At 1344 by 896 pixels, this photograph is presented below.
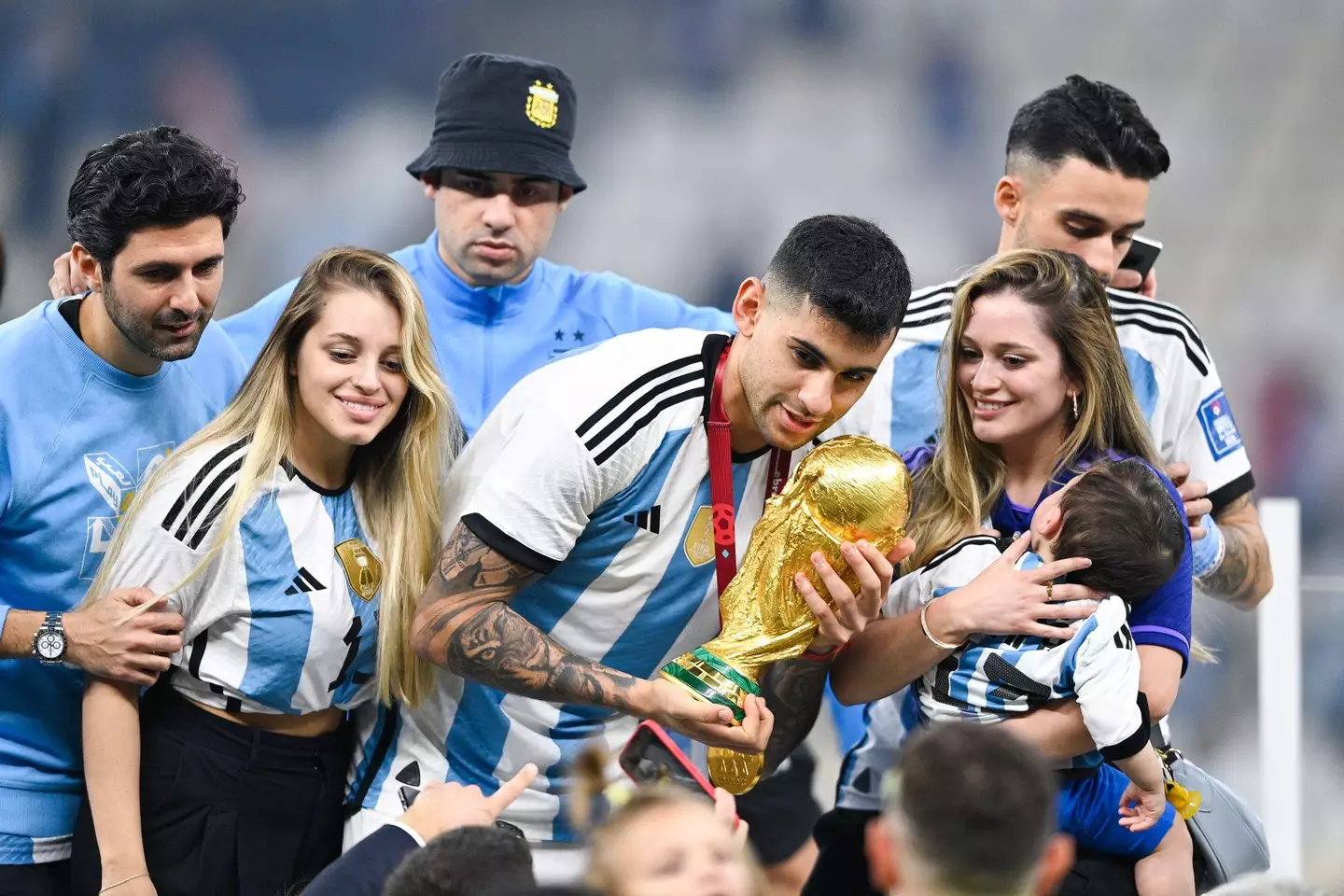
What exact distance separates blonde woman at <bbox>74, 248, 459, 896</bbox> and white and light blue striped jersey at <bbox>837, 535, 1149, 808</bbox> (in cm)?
88

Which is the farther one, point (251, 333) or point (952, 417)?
point (251, 333)

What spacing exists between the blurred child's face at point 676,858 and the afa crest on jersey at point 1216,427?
179 cm

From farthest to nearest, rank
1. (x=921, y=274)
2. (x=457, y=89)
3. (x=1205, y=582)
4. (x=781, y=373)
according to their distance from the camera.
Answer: (x=921, y=274), (x=457, y=89), (x=1205, y=582), (x=781, y=373)

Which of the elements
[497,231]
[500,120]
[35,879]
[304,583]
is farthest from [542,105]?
[35,879]

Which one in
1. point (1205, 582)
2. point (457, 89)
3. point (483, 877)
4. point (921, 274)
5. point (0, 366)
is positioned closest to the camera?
point (483, 877)

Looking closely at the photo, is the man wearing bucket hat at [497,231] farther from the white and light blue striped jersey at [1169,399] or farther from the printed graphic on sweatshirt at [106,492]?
the printed graphic on sweatshirt at [106,492]

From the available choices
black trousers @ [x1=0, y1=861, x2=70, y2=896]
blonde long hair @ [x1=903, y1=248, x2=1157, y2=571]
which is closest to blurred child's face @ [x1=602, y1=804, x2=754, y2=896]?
blonde long hair @ [x1=903, y1=248, x2=1157, y2=571]

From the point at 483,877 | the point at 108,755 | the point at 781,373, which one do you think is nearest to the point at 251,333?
the point at 108,755

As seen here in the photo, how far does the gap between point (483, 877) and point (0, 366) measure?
4.74 ft

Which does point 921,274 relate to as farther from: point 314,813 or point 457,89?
point 314,813

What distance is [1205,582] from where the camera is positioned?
316 centimetres

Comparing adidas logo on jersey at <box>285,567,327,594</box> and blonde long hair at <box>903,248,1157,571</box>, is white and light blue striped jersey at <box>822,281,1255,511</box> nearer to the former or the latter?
blonde long hair at <box>903,248,1157,571</box>

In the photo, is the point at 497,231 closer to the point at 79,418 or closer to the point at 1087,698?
the point at 79,418

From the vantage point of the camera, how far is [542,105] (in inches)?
143
